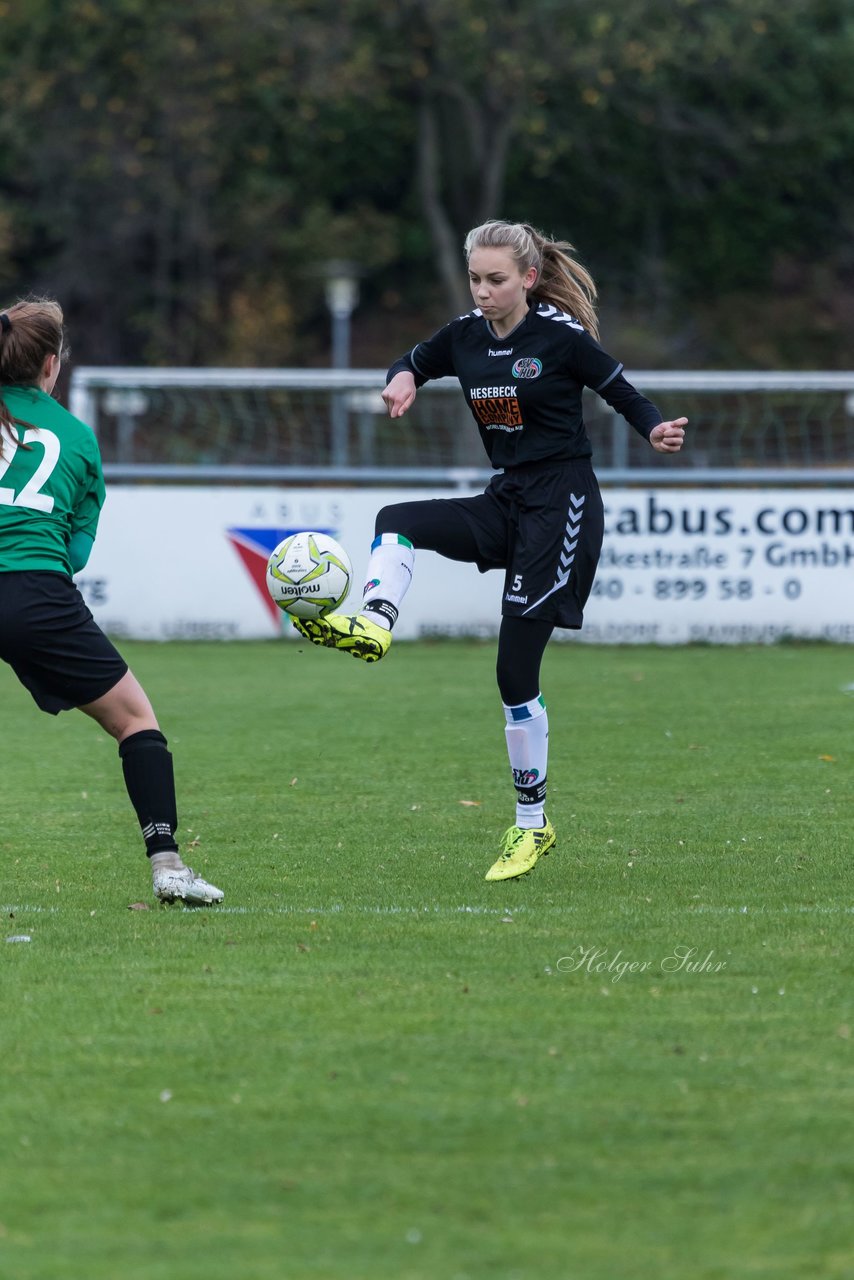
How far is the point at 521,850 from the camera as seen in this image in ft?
20.5

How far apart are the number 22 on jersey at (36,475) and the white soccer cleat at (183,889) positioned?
3.92 feet

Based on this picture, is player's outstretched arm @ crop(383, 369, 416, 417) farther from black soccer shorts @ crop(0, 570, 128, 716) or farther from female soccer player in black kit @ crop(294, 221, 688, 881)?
black soccer shorts @ crop(0, 570, 128, 716)

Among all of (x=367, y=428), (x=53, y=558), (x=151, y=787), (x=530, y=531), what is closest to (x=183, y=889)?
(x=151, y=787)

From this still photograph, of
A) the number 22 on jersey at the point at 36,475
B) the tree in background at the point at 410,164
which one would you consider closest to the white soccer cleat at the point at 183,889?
the number 22 on jersey at the point at 36,475

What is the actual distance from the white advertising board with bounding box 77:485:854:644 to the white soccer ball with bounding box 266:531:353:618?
30.9ft

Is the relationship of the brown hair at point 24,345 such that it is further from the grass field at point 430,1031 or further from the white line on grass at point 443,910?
the grass field at point 430,1031

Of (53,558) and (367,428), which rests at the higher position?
(53,558)

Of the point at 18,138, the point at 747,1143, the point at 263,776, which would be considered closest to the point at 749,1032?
the point at 747,1143

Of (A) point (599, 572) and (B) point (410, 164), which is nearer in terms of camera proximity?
(A) point (599, 572)

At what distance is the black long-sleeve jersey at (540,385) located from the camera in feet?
20.1

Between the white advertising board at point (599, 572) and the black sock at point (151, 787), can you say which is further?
the white advertising board at point (599, 572)

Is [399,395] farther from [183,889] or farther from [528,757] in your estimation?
[183,889]
